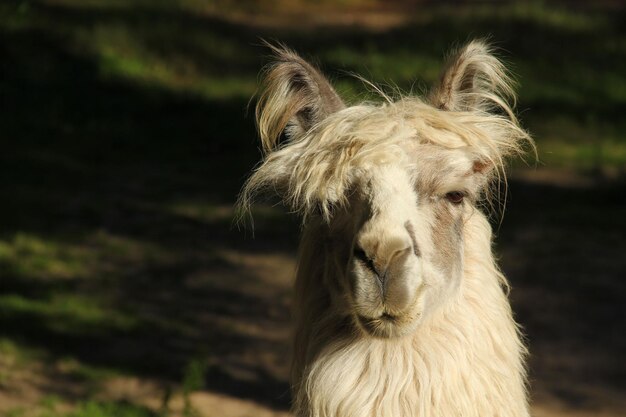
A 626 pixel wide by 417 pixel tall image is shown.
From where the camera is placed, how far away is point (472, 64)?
4008 mm

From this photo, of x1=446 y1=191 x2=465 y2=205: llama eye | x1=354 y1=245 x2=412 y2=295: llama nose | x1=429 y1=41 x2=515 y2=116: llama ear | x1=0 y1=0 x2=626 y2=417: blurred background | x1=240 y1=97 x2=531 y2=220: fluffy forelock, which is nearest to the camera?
x1=354 y1=245 x2=412 y2=295: llama nose

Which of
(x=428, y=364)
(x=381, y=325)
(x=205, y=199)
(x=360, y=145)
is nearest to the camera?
(x=381, y=325)

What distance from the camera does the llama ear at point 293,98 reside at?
4.02 m

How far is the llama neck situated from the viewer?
3.73 m

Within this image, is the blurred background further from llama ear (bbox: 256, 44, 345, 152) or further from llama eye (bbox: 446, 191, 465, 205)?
llama eye (bbox: 446, 191, 465, 205)

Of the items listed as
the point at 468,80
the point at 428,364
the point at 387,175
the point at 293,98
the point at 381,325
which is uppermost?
the point at 468,80

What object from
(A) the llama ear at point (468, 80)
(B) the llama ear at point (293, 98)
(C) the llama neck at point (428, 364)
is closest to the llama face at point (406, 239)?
(C) the llama neck at point (428, 364)

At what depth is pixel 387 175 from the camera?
3.53 metres

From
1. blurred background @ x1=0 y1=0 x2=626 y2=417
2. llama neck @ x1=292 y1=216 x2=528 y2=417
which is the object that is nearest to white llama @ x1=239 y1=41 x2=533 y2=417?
llama neck @ x1=292 y1=216 x2=528 y2=417

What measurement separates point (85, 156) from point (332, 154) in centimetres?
1003

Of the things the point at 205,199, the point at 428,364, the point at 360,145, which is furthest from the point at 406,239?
the point at 205,199

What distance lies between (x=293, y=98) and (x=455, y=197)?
0.74 m

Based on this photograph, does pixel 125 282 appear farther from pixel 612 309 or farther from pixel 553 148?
pixel 553 148

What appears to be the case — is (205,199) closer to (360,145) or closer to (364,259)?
(360,145)
